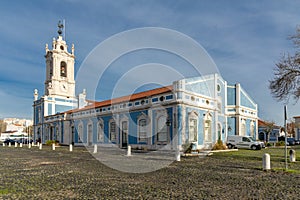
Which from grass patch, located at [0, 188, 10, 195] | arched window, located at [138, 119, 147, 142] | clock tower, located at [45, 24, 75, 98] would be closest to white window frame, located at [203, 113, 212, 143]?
arched window, located at [138, 119, 147, 142]

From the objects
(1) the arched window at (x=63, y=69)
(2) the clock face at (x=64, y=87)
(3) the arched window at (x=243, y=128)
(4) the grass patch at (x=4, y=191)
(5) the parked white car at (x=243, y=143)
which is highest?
(1) the arched window at (x=63, y=69)

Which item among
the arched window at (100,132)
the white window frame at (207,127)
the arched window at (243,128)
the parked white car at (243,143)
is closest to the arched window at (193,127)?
the white window frame at (207,127)

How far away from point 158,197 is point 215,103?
68.3 feet

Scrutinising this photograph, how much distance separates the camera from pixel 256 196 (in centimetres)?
641

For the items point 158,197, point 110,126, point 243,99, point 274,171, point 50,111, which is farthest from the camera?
point 50,111

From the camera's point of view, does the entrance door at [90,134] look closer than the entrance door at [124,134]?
No

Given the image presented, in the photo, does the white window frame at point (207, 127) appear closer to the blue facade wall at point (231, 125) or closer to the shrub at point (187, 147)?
the shrub at point (187, 147)

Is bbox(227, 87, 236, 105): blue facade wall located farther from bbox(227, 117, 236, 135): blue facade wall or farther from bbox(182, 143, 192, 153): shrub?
bbox(182, 143, 192, 153): shrub

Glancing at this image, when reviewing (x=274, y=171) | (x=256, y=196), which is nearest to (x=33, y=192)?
(x=256, y=196)

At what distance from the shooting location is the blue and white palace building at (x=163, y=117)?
22062 mm

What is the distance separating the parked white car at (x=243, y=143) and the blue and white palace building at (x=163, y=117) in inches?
32.6

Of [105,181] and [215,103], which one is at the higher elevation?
[215,103]

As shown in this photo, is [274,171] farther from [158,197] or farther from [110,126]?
[110,126]

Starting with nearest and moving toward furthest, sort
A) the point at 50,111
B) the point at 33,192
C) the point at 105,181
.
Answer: the point at 33,192, the point at 105,181, the point at 50,111
